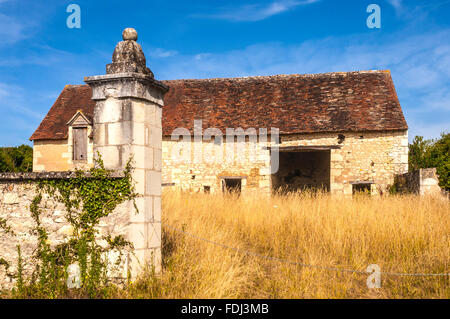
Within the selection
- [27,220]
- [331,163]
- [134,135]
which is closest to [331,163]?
[331,163]

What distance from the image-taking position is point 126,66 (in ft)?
16.8

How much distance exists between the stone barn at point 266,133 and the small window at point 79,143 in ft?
0.15

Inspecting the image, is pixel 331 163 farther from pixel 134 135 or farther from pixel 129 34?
pixel 134 135

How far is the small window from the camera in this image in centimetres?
1709

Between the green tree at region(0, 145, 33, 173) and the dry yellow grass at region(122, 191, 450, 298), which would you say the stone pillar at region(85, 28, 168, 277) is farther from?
the green tree at region(0, 145, 33, 173)

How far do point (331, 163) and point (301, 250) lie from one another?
9.31 metres

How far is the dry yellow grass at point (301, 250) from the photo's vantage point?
4.83m

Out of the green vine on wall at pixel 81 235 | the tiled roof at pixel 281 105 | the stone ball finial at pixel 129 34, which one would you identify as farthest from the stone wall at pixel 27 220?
the tiled roof at pixel 281 105

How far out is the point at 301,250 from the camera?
6.43 m

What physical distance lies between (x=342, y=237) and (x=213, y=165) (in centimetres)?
976

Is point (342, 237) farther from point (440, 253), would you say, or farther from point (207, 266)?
point (207, 266)

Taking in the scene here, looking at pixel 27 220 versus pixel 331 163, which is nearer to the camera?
pixel 27 220

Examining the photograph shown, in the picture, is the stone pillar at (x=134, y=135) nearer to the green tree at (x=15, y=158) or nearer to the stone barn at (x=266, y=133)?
the stone barn at (x=266, y=133)
